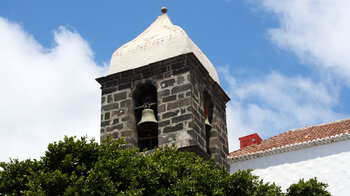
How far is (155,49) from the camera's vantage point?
12172mm

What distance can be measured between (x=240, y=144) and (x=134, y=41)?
12.9 feet

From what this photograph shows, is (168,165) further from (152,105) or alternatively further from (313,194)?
(152,105)

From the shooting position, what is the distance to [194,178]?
28.1 ft

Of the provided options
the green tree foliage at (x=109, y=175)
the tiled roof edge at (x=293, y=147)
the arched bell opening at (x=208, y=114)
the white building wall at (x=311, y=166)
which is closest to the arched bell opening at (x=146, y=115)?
the arched bell opening at (x=208, y=114)

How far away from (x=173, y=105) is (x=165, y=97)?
29 centimetres

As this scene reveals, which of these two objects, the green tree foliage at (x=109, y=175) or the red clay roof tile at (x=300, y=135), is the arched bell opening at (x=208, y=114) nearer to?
the red clay roof tile at (x=300, y=135)

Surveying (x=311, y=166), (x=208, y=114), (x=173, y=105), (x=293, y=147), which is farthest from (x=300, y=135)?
(x=173, y=105)

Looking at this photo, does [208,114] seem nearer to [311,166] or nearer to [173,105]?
[173,105]

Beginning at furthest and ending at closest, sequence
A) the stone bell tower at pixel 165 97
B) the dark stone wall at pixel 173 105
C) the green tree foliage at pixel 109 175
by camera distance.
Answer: the stone bell tower at pixel 165 97
the dark stone wall at pixel 173 105
the green tree foliage at pixel 109 175

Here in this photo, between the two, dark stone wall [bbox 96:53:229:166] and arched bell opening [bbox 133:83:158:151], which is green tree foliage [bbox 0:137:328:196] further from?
arched bell opening [bbox 133:83:158:151]

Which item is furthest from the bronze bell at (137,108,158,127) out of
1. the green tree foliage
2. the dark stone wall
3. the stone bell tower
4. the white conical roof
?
the green tree foliage

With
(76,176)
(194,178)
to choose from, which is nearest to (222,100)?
(194,178)

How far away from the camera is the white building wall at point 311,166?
11406mm

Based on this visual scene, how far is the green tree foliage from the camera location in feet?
25.4
